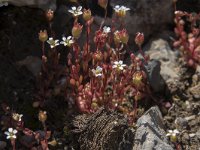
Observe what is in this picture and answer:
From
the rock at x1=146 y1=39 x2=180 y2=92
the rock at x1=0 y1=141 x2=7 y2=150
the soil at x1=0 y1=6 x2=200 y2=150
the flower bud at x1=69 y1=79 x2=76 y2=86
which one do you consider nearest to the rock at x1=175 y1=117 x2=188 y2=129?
the soil at x1=0 y1=6 x2=200 y2=150

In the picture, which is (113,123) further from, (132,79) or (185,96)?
(185,96)

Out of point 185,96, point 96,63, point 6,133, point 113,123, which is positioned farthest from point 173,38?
point 6,133

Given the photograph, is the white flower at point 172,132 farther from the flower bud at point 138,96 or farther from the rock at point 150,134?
the flower bud at point 138,96

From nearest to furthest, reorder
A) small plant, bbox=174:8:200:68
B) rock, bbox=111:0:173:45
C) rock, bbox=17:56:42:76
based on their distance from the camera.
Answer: rock, bbox=17:56:42:76
small plant, bbox=174:8:200:68
rock, bbox=111:0:173:45

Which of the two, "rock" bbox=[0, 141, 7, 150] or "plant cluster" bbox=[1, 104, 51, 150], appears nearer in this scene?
"plant cluster" bbox=[1, 104, 51, 150]

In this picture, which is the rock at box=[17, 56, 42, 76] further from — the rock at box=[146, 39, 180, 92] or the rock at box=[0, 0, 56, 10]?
the rock at box=[146, 39, 180, 92]

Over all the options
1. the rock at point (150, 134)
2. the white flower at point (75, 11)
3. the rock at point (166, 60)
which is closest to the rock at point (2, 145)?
the rock at point (150, 134)
